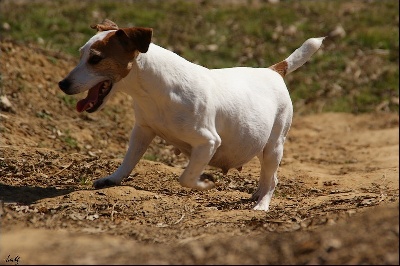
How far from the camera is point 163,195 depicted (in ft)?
24.3

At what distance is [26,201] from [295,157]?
5.22 m

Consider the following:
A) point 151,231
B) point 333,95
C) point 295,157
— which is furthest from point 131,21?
point 151,231

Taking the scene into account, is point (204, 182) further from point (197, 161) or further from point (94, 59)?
point (94, 59)

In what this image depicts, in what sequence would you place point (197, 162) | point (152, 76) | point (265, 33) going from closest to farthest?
point (152, 76), point (197, 162), point (265, 33)

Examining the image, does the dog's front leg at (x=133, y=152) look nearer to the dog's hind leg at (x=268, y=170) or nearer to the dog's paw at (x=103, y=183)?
the dog's paw at (x=103, y=183)

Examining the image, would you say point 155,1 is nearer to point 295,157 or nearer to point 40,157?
point 295,157

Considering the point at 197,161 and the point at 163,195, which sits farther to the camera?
the point at 163,195

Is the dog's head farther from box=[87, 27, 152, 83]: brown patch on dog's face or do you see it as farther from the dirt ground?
the dirt ground

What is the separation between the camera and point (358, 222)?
199 inches

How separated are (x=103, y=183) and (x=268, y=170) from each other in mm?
1668

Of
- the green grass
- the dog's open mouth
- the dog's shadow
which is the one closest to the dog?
the dog's open mouth

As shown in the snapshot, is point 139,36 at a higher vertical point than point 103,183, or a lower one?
higher

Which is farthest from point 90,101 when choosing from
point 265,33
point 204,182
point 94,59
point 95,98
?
point 265,33

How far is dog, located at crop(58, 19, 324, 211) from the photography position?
6.40 m
